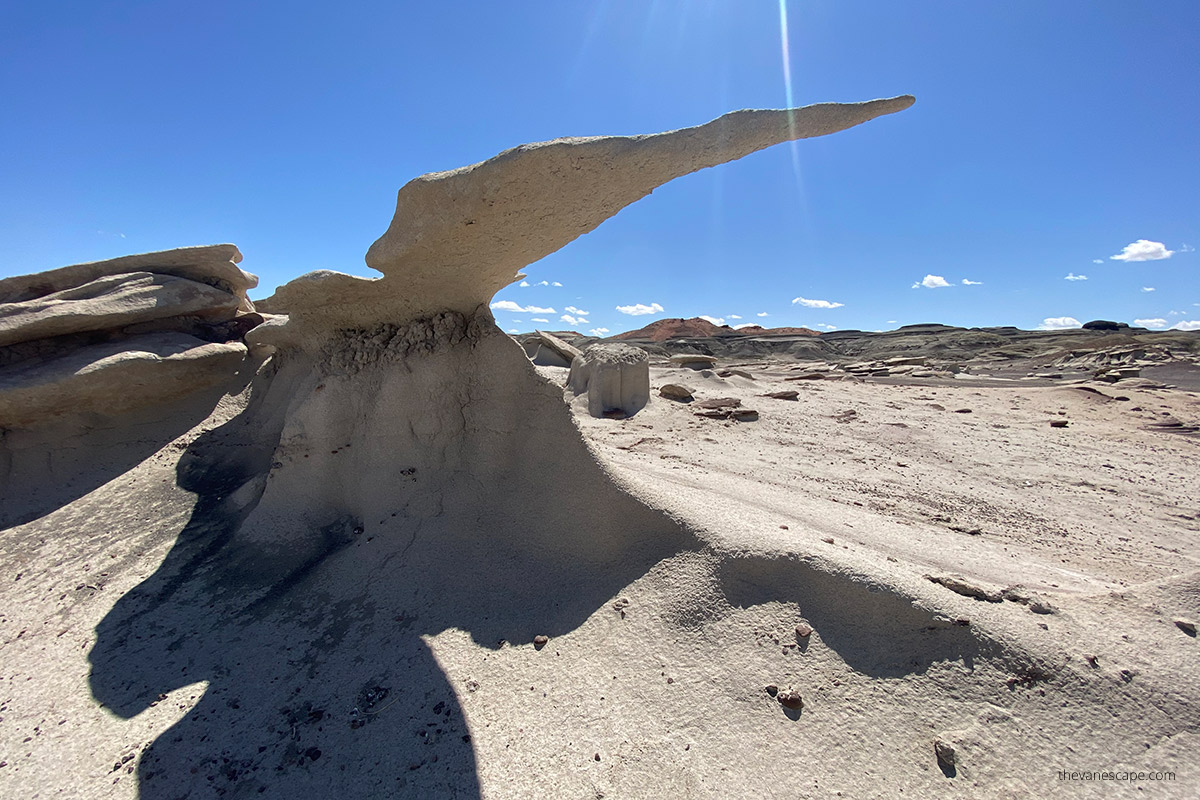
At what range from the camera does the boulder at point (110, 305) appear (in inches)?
146

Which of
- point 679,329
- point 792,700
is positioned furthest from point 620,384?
point 679,329

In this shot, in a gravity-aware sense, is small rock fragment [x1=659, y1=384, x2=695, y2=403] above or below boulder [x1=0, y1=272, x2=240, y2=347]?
below

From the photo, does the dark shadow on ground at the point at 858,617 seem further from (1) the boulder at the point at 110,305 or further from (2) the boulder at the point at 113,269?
(2) the boulder at the point at 113,269

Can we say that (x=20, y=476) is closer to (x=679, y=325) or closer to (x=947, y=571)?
(x=947, y=571)

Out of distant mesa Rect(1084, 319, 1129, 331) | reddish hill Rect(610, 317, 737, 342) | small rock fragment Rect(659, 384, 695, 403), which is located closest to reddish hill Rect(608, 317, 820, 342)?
reddish hill Rect(610, 317, 737, 342)

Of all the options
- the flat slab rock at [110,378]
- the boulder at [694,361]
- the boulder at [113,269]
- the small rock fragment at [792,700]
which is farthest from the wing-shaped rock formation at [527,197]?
the boulder at [694,361]

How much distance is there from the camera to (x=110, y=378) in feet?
12.5

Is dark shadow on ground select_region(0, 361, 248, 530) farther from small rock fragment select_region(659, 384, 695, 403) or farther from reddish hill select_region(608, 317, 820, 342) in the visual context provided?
reddish hill select_region(608, 317, 820, 342)

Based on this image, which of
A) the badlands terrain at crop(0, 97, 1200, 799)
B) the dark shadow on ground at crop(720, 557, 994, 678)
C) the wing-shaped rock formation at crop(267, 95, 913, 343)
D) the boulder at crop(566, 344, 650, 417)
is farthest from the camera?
the boulder at crop(566, 344, 650, 417)

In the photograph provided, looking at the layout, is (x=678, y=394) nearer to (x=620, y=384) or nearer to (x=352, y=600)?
(x=620, y=384)

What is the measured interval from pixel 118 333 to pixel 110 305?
0.43 metres

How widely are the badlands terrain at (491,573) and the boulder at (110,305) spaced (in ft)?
0.11

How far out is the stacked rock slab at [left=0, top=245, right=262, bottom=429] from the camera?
3703 millimetres

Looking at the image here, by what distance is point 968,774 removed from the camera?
1510 millimetres
